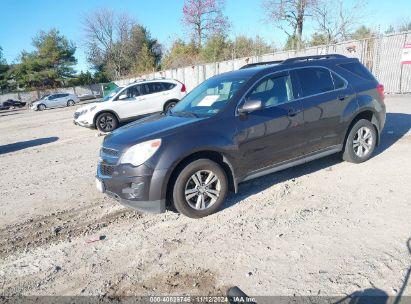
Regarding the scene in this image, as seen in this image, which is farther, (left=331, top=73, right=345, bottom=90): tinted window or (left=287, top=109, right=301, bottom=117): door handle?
(left=331, top=73, right=345, bottom=90): tinted window

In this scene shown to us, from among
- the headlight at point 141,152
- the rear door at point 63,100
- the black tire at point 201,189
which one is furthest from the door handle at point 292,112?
the rear door at point 63,100

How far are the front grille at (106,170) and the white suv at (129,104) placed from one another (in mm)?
8176

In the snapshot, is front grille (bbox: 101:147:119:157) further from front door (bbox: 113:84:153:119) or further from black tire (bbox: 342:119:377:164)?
front door (bbox: 113:84:153:119)

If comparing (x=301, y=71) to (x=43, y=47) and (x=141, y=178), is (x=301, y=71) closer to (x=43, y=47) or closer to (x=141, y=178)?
(x=141, y=178)

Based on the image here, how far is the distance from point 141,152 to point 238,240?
4.96ft

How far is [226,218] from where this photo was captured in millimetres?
4262

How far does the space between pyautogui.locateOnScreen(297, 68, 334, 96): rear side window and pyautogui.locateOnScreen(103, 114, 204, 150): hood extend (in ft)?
5.96

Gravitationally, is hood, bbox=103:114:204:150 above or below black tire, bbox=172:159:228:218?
above

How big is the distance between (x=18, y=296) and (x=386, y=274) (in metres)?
3.29

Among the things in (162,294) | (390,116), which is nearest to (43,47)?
(390,116)

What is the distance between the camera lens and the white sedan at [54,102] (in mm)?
34875

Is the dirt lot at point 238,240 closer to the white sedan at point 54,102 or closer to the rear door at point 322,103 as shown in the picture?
the rear door at point 322,103

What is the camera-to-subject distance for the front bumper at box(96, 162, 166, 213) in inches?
157

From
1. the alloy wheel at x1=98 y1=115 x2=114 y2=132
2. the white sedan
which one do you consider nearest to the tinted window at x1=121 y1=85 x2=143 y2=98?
the alloy wheel at x1=98 y1=115 x2=114 y2=132
